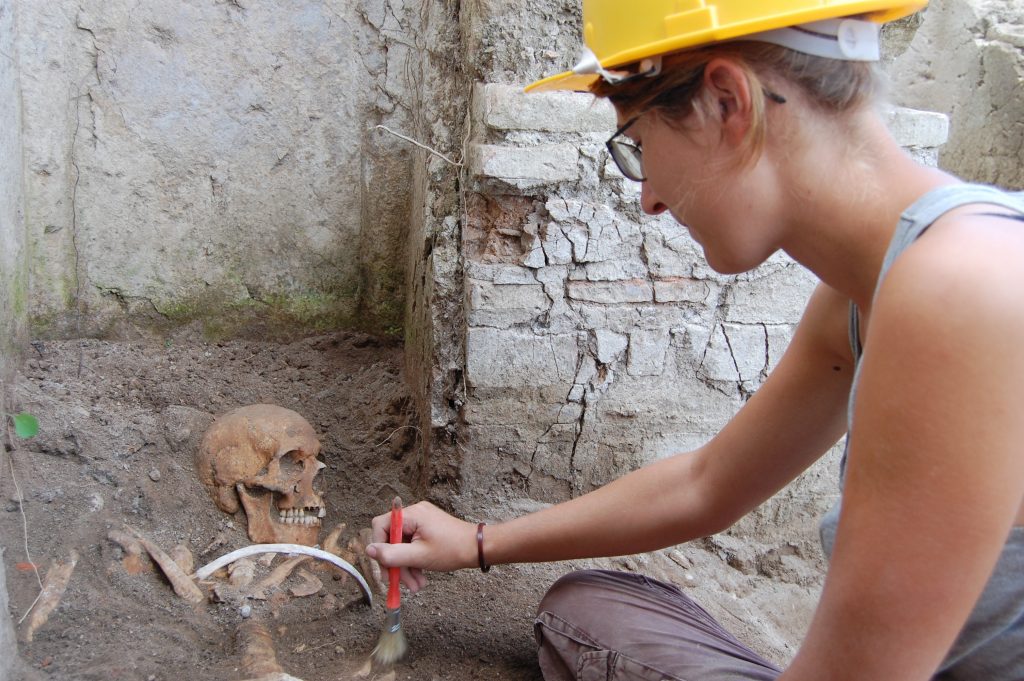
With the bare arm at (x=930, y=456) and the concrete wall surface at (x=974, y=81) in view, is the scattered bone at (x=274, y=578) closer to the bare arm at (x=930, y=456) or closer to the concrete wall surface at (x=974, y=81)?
the bare arm at (x=930, y=456)

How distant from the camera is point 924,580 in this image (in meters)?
0.90

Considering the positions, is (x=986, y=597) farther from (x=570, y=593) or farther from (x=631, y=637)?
(x=570, y=593)

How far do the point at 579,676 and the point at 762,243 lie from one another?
0.92 m

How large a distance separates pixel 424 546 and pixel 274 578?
26.1 inches

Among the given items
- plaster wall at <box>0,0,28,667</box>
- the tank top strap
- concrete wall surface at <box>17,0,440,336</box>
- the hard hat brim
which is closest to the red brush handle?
the hard hat brim

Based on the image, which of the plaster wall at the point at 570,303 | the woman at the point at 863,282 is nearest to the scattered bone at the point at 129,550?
the plaster wall at the point at 570,303

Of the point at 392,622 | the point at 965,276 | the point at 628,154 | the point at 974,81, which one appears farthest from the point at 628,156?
the point at 974,81

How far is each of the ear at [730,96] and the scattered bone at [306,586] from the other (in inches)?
59.8

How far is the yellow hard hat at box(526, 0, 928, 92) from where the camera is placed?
98 centimetres

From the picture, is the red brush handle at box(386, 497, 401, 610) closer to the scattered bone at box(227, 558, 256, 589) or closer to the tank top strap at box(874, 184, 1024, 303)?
the scattered bone at box(227, 558, 256, 589)

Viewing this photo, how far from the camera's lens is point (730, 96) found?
3.36ft

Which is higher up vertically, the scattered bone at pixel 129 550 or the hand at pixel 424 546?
the hand at pixel 424 546

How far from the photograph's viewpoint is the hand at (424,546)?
1531 mm

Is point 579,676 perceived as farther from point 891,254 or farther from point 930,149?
point 930,149
